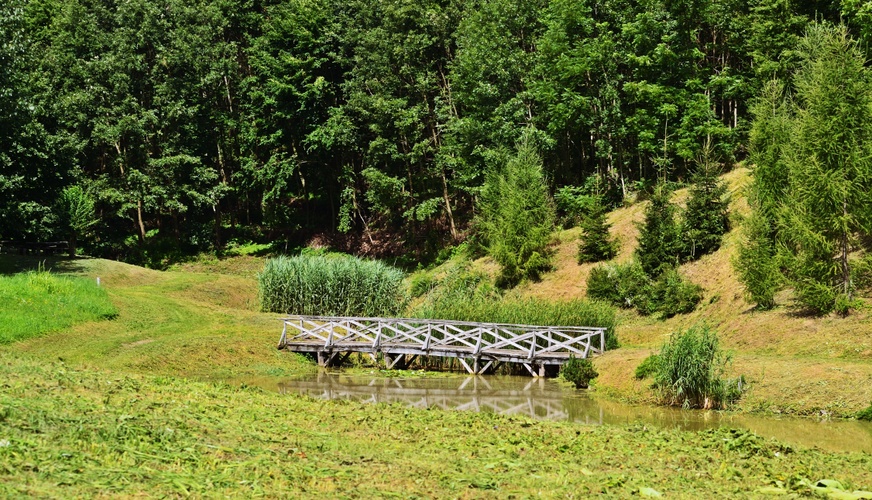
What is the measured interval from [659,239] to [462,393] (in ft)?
60.6

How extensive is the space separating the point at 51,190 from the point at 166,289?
45.4 ft

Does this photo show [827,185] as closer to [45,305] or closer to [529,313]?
[529,313]

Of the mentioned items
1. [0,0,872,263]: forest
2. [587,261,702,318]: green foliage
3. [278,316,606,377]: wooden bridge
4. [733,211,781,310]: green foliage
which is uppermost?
[0,0,872,263]: forest

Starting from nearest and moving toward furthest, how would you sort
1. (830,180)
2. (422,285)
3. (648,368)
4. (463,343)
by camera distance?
1. (648,368)
2. (830,180)
3. (463,343)
4. (422,285)

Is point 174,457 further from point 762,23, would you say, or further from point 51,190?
point 51,190

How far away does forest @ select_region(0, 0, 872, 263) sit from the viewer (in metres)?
52.1

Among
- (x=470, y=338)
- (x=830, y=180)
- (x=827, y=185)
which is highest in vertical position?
(x=830, y=180)

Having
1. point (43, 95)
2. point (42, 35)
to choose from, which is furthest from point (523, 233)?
point (42, 35)

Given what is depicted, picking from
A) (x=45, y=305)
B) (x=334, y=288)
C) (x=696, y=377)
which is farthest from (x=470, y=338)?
(x=45, y=305)

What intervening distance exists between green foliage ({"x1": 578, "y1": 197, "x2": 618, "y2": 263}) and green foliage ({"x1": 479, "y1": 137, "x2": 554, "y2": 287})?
261 centimetres

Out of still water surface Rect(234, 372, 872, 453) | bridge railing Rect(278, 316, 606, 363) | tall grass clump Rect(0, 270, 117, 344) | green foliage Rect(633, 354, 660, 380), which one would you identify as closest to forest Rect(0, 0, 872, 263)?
tall grass clump Rect(0, 270, 117, 344)

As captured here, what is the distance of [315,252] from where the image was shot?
234 ft

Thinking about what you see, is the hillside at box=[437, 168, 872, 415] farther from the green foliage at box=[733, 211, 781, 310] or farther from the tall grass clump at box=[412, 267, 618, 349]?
the tall grass clump at box=[412, 267, 618, 349]

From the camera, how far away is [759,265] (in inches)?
1378
